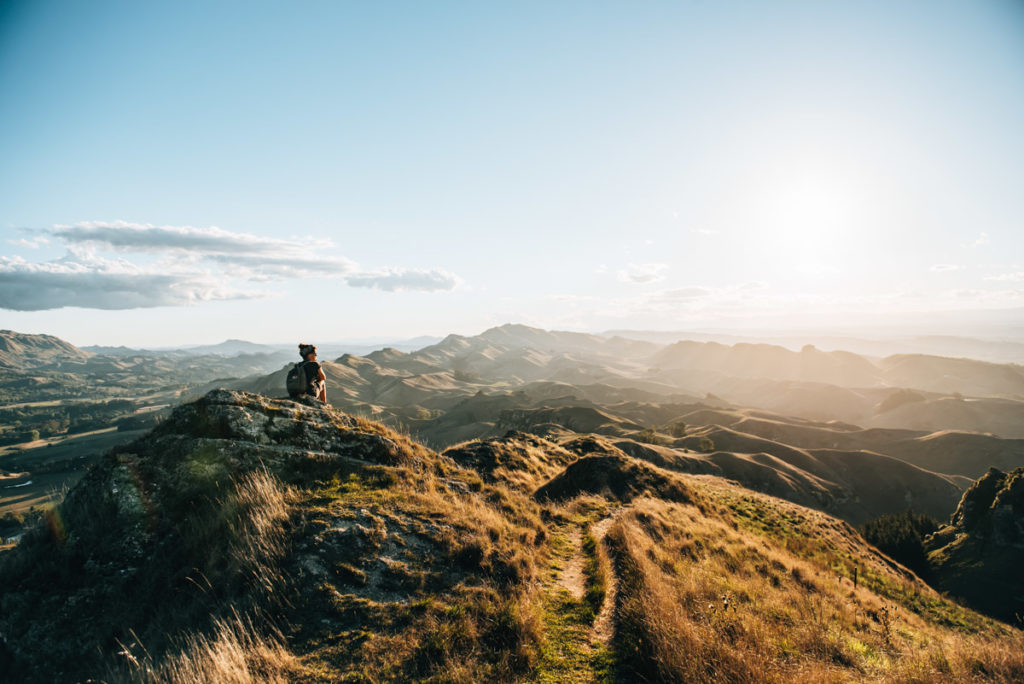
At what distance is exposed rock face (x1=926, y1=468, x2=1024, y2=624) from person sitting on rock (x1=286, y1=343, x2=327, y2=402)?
40.6 m

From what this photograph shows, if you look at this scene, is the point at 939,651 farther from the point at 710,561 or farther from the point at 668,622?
the point at 710,561

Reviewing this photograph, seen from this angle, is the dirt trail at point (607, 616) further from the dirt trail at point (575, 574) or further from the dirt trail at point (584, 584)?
the dirt trail at point (575, 574)

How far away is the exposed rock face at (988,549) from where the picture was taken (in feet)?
90.3

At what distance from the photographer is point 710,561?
12.3 m

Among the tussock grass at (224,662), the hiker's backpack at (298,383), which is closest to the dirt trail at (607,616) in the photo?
the tussock grass at (224,662)

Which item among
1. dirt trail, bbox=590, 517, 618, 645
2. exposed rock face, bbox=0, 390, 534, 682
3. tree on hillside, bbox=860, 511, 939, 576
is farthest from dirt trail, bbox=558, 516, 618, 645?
tree on hillside, bbox=860, 511, 939, 576

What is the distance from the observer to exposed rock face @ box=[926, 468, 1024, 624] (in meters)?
27.5

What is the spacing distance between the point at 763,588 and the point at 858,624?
7.21 ft

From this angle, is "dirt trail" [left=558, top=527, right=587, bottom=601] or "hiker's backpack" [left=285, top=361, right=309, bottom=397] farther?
"hiker's backpack" [left=285, top=361, right=309, bottom=397]

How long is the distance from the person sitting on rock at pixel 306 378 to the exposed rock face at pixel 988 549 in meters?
40.6

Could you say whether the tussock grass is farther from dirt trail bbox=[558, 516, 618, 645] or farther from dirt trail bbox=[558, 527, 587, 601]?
dirt trail bbox=[558, 527, 587, 601]

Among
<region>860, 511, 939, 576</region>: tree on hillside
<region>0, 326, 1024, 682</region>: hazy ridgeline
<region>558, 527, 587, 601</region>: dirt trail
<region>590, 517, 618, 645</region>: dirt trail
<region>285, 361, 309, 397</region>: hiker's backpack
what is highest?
<region>285, 361, 309, 397</region>: hiker's backpack

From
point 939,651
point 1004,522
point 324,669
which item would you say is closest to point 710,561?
point 939,651

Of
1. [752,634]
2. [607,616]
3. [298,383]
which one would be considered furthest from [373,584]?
[298,383]
